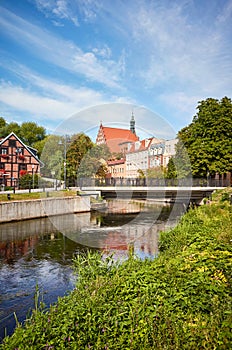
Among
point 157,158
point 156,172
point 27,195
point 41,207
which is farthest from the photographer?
point 157,158

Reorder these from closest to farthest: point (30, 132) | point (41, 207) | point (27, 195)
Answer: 1. point (41, 207)
2. point (27, 195)
3. point (30, 132)

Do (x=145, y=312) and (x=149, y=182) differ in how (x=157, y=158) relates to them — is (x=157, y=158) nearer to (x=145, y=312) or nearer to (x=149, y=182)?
(x=149, y=182)

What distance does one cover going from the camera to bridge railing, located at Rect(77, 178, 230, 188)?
41487mm

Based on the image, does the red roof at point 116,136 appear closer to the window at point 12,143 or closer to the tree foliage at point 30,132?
the window at point 12,143

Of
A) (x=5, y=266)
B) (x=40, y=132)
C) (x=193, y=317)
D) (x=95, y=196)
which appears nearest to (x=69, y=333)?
(x=193, y=317)

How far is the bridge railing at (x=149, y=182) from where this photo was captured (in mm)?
41487

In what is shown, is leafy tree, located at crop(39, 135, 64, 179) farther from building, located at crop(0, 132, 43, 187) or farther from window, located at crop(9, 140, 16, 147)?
window, located at crop(9, 140, 16, 147)

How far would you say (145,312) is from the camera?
18.2 ft

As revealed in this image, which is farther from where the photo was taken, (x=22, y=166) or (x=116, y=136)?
(x=22, y=166)

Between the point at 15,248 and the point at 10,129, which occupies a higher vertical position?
the point at 10,129

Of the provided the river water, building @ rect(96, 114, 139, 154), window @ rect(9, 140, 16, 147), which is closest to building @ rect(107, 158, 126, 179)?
building @ rect(96, 114, 139, 154)

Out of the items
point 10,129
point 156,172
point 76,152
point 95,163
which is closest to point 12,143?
point 76,152

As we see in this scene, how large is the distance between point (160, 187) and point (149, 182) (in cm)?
191

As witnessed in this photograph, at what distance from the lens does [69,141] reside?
165 ft
